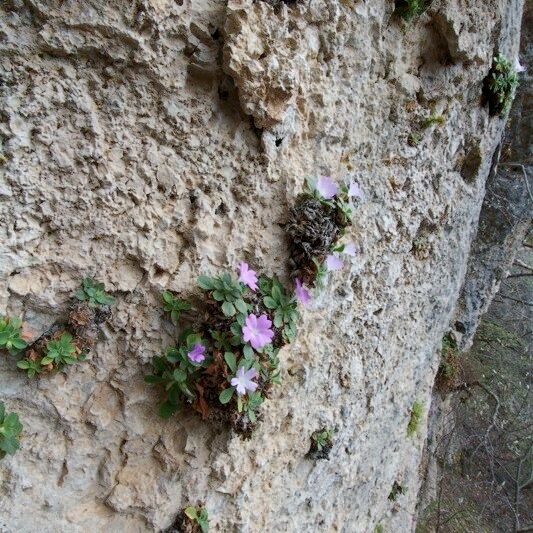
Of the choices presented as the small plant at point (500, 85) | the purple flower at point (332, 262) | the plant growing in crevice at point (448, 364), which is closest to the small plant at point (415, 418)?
the plant growing in crevice at point (448, 364)

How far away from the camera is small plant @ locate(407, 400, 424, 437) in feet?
11.5

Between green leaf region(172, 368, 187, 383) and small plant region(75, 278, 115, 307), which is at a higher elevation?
small plant region(75, 278, 115, 307)

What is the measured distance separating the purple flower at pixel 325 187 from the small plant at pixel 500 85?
2046mm

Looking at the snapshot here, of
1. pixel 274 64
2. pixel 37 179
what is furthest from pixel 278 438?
pixel 274 64

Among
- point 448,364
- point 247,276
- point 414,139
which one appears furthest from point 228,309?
point 448,364

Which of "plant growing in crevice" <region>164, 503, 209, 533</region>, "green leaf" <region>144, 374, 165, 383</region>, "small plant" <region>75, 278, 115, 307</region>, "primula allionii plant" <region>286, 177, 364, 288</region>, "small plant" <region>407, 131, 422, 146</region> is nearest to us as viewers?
"small plant" <region>75, 278, 115, 307</region>

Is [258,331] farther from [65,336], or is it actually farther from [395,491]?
[395,491]

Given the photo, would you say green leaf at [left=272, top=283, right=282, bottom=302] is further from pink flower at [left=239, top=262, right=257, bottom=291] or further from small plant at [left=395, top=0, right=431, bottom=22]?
small plant at [left=395, top=0, right=431, bottom=22]

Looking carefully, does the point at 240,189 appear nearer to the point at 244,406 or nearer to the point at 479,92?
the point at 244,406

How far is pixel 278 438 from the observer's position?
193cm

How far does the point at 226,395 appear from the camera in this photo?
56.6 inches

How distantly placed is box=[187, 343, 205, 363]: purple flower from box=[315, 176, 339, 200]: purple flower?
80 centimetres

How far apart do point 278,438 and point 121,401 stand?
2.58 ft

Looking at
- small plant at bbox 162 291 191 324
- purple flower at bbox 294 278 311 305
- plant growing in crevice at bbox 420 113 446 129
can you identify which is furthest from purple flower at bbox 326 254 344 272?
plant growing in crevice at bbox 420 113 446 129
